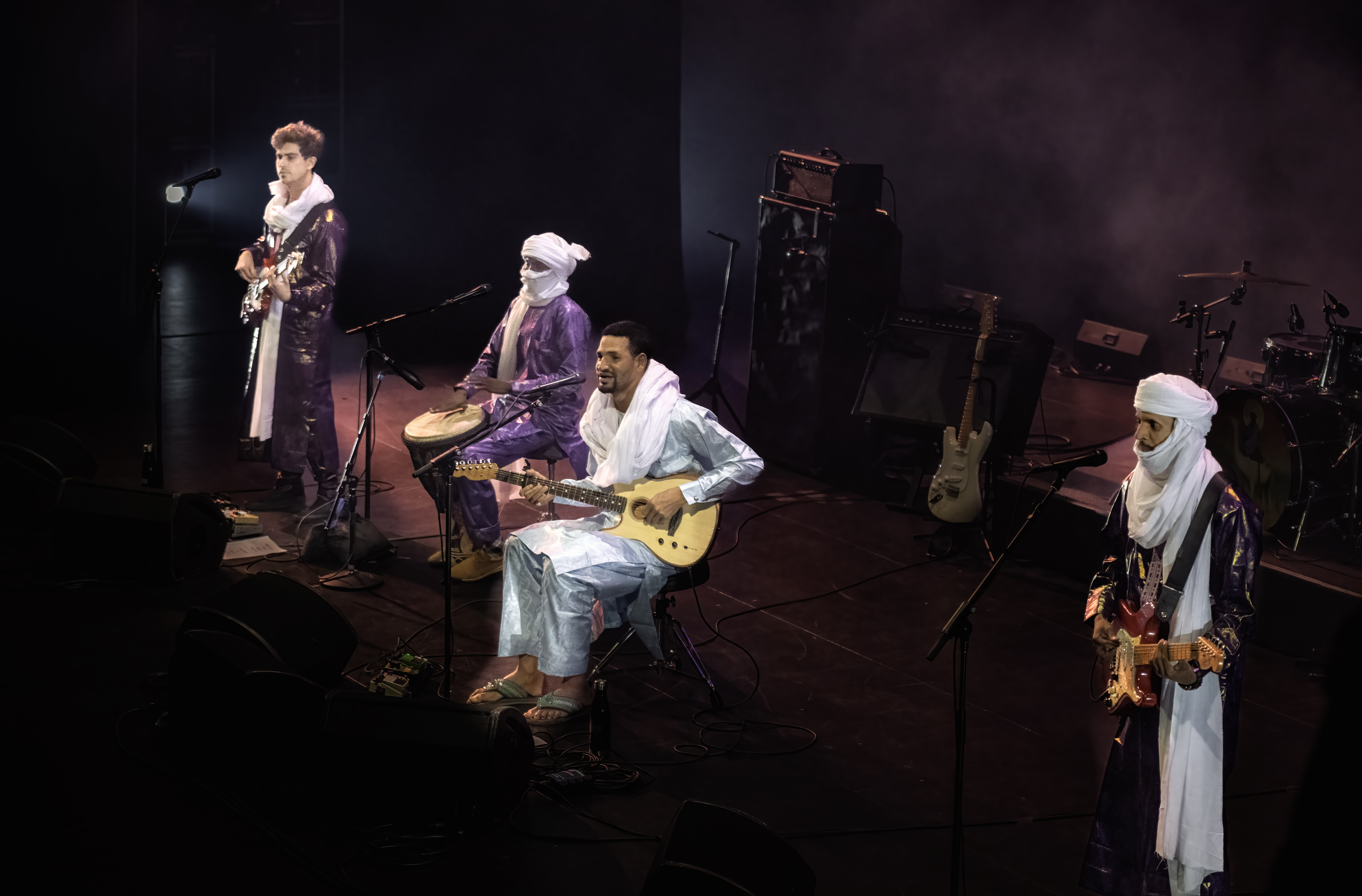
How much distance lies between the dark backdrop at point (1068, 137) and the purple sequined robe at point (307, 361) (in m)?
5.23

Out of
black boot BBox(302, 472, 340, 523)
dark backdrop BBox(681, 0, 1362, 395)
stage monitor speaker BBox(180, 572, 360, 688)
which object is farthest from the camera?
dark backdrop BBox(681, 0, 1362, 395)

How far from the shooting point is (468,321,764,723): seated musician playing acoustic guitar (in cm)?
511

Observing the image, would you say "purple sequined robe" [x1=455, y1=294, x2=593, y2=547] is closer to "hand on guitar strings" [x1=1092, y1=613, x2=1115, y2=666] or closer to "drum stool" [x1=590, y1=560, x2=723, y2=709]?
"drum stool" [x1=590, y1=560, x2=723, y2=709]

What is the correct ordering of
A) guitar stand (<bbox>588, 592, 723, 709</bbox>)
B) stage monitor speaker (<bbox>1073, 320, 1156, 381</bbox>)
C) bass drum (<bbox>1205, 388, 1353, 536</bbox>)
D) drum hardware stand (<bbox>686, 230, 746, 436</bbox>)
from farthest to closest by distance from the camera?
stage monitor speaker (<bbox>1073, 320, 1156, 381</bbox>)
drum hardware stand (<bbox>686, 230, 746, 436</bbox>)
bass drum (<bbox>1205, 388, 1353, 536</bbox>)
guitar stand (<bbox>588, 592, 723, 709</bbox>)

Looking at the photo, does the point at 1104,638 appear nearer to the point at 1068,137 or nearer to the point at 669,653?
the point at 669,653

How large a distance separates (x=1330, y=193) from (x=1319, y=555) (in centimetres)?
396

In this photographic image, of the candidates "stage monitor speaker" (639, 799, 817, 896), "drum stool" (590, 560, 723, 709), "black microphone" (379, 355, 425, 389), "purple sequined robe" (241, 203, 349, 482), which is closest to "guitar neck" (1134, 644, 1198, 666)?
"stage monitor speaker" (639, 799, 817, 896)

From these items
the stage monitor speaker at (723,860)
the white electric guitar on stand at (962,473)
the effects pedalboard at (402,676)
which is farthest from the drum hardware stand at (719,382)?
the stage monitor speaker at (723,860)

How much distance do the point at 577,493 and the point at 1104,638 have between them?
224 centimetres

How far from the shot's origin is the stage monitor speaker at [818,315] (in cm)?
835

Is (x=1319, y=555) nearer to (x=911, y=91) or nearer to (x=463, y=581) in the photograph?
(x=463, y=581)

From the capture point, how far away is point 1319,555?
21.2 ft

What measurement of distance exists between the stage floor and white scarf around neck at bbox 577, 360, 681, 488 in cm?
96

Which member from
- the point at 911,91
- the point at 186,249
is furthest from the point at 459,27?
the point at 186,249
